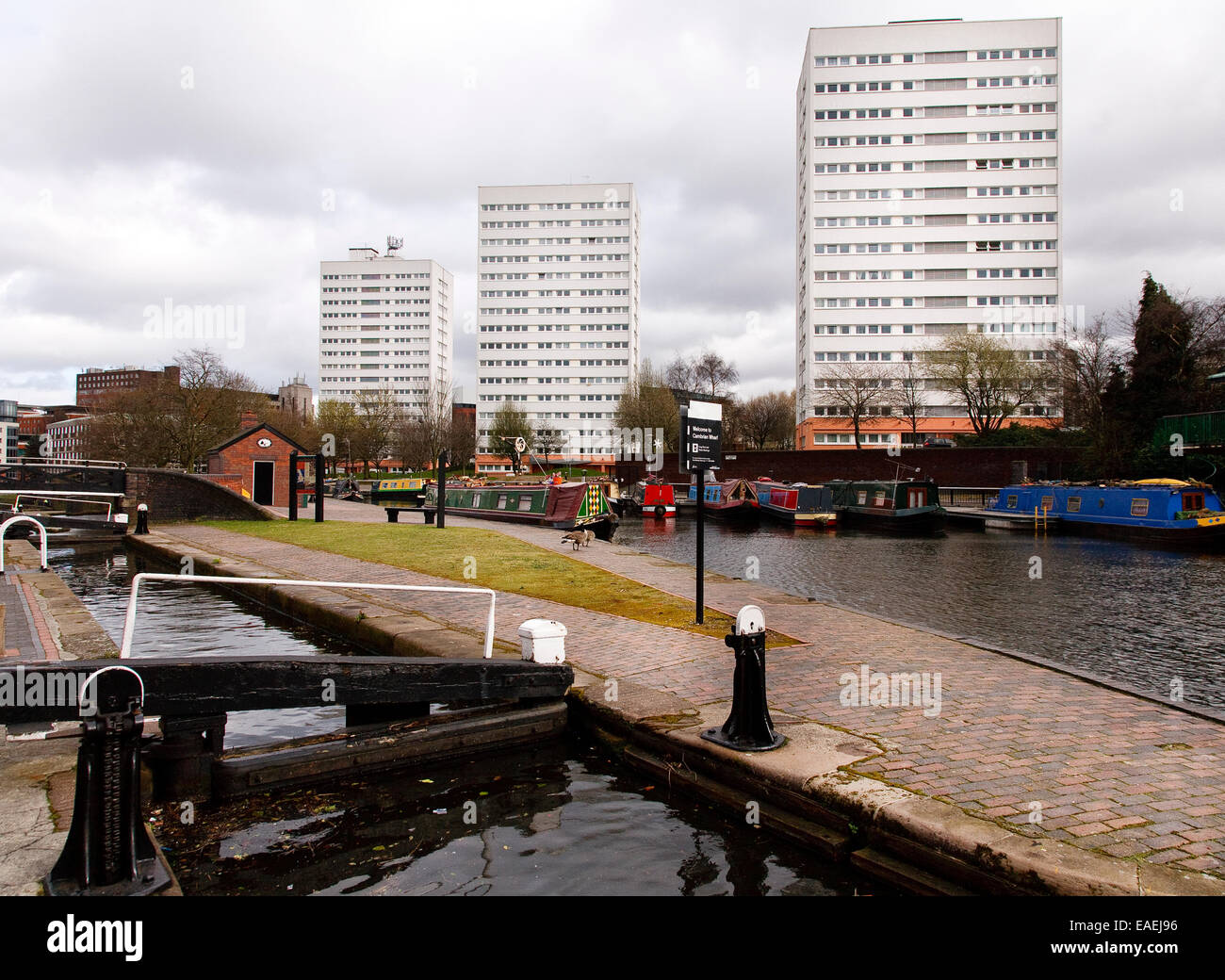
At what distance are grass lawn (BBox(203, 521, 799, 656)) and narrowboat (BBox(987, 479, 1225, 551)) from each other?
20046mm

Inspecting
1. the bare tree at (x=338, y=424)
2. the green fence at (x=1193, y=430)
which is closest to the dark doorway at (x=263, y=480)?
the bare tree at (x=338, y=424)

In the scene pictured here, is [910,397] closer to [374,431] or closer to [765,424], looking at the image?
[765,424]

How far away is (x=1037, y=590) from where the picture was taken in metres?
14.3

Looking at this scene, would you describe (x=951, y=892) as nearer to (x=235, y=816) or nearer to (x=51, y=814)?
(x=235, y=816)

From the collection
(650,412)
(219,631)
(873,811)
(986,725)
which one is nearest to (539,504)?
(219,631)

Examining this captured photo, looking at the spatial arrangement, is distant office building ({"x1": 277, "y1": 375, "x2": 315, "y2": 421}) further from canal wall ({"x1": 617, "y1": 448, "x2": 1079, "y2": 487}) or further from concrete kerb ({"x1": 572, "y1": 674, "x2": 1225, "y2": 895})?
concrete kerb ({"x1": 572, "y1": 674, "x2": 1225, "y2": 895})

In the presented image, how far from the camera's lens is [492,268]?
100062 mm

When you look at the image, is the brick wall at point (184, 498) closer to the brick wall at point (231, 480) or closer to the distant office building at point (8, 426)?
the brick wall at point (231, 480)

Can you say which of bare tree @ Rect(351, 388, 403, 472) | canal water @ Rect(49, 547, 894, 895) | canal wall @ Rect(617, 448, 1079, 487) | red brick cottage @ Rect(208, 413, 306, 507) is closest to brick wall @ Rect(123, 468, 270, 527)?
red brick cottage @ Rect(208, 413, 306, 507)

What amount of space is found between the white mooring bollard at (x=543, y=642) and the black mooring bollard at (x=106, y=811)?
278 centimetres

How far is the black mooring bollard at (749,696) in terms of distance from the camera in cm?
438

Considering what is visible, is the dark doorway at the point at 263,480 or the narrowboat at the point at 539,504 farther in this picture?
the dark doorway at the point at 263,480

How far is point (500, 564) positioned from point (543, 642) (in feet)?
23.9

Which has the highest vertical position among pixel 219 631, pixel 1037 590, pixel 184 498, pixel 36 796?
pixel 184 498
